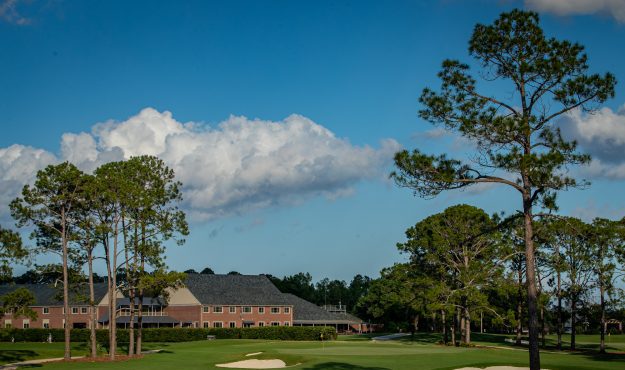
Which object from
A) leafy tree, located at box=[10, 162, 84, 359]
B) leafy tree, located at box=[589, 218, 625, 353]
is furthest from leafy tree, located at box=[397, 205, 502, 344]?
leafy tree, located at box=[10, 162, 84, 359]

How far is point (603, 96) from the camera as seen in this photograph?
58.0 feet

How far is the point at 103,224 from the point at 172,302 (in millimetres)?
46917

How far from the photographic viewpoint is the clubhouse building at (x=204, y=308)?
91.8 m

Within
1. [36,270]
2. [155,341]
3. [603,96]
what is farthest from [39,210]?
[603,96]

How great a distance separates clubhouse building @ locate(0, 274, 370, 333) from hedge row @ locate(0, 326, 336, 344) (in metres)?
7.76

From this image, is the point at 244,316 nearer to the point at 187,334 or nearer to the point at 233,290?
the point at 233,290

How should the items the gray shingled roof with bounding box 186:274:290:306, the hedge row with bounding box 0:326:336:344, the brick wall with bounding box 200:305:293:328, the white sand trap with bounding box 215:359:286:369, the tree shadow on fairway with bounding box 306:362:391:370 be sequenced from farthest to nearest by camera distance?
1. the gray shingled roof with bounding box 186:274:290:306
2. the brick wall with bounding box 200:305:293:328
3. the hedge row with bounding box 0:326:336:344
4. the white sand trap with bounding box 215:359:286:369
5. the tree shadow on fairway with bounding box 306:362:391:370

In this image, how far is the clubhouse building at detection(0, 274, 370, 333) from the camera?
91.8 meters

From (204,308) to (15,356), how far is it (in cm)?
4387

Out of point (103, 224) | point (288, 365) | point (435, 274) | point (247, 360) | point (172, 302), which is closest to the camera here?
point (288, 365)

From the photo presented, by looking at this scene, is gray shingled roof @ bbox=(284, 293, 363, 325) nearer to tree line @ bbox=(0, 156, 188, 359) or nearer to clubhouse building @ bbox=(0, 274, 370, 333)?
clubhouse building @ bbox=(0, 274, 370, 333)

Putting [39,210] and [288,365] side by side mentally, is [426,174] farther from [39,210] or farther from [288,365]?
[39,210]

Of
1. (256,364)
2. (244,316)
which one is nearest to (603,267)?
(256,364)

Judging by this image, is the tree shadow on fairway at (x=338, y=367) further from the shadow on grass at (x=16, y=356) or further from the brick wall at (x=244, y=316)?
the brick wall at (x=244, y=316)
